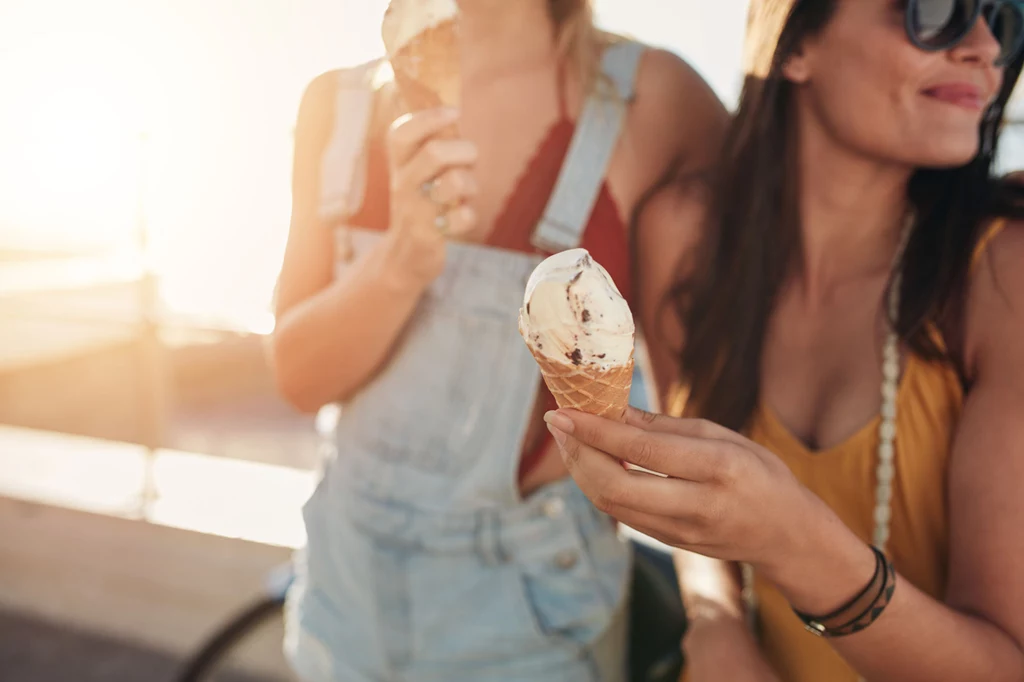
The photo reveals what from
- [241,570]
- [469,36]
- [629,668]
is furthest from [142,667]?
[469,36]

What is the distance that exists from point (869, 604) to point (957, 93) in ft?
2.95

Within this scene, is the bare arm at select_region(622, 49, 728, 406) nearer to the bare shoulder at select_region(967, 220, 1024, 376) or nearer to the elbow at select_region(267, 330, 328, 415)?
the bare shoulder at select_region(967, 220, 1024, 376)

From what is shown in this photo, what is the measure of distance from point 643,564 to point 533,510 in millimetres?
553

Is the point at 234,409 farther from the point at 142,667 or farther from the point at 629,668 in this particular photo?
the point at 629,668

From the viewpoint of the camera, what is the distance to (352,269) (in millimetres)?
1474

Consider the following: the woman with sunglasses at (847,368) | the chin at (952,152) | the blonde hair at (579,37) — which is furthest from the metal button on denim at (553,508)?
the chin at (952,152)

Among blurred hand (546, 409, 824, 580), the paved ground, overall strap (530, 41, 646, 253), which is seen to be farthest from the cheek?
the paved ground

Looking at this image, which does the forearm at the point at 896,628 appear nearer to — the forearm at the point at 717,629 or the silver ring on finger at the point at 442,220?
the forearm at the point at 717,629

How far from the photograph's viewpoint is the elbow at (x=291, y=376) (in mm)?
1595

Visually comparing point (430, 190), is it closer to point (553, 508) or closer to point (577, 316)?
point (577, 316)

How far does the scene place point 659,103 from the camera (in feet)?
5.04

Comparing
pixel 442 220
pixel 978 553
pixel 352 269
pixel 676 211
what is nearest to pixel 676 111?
pixel 676 211

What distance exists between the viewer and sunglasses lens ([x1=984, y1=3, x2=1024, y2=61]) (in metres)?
1.31

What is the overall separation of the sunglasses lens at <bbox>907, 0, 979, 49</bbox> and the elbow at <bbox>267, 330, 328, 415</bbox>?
4.37ft
